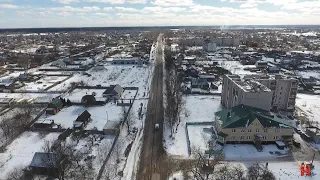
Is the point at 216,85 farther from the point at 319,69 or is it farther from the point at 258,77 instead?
the point at 319,69

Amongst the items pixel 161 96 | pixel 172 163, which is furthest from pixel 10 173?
pixel 161 96

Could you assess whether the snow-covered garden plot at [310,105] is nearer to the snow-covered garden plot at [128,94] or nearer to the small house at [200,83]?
the small house at [200,83]

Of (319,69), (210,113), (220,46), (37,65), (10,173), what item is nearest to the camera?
(10,173)

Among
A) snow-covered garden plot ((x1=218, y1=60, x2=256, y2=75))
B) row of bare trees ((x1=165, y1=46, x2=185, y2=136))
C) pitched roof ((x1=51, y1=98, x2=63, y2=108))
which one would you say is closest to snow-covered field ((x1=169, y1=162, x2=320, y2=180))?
row of bare trees ((x1=165, y1=46, x2=185, y2=136))

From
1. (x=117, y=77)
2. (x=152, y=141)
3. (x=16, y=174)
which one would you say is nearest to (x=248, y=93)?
(x=152, y=141)

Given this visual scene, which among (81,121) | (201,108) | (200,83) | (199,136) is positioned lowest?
(199,136)

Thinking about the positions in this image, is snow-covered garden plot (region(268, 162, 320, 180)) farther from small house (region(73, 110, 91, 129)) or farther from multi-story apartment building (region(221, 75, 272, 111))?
small house (region(73, 110, 91, 129))

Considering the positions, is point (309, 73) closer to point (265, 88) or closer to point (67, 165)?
point (265, 88)
